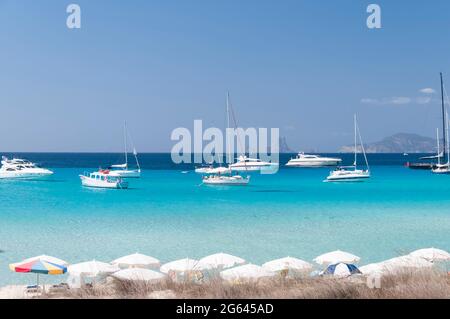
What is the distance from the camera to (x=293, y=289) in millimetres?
5438

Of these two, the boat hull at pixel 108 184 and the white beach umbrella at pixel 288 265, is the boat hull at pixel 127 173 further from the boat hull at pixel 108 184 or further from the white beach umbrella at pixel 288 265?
the white beach umbrella at pixel 288 265

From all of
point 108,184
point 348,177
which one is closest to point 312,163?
point 348,177

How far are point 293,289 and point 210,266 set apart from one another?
6.90 meters

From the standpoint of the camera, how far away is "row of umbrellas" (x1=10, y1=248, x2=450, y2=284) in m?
10.2

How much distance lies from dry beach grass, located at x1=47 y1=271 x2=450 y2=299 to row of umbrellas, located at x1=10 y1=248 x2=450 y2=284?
11.2ft

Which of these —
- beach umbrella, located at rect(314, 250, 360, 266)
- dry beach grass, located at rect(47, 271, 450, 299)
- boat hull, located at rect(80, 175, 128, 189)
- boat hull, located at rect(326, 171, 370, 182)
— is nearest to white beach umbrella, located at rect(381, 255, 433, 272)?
dry beach grass, located at rect(47, 271, 450, 299)

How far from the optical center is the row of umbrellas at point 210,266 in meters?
10.2

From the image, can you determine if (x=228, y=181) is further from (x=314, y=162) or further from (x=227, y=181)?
(x=314, y=162)

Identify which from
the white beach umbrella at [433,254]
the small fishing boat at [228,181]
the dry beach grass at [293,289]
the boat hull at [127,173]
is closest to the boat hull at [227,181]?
the small fishing boat at [228,181]

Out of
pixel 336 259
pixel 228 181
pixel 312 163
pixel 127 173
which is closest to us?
pixel 336 259

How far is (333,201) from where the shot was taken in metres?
33.3
